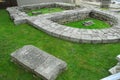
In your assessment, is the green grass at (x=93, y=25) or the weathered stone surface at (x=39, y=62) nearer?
the weathered stone surface at (x=39, y=62)

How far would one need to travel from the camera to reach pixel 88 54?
4.08 m

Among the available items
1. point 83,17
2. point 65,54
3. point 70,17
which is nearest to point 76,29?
point 65,54

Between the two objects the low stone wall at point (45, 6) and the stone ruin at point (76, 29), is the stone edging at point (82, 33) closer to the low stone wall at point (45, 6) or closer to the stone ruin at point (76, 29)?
the stone ruin at point (76, 29)

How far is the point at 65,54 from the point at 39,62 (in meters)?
1.04

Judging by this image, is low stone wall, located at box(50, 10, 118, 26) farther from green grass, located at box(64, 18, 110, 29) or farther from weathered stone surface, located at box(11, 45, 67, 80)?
weathered stone surface, located at box(11, 45, 67, 80)

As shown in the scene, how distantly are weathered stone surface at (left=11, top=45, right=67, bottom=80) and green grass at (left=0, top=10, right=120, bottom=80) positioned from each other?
0.22 m

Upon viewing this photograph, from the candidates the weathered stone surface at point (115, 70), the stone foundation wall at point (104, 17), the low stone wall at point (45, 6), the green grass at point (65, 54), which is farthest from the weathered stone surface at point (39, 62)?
the low stone wall at point (45, 6)

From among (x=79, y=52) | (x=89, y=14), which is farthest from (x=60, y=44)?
(x=89, y=14)

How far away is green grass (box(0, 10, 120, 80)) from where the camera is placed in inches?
131

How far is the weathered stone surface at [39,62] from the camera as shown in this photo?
9.95 feet

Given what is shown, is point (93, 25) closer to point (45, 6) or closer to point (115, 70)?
point (115, 70)

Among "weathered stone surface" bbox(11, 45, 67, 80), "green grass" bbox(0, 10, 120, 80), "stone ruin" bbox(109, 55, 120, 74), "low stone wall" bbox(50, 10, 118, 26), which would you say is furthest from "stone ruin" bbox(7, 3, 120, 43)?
"weathered stone surface" bbox(11, 45, 67, 80)

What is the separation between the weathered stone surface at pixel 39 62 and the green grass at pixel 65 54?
22cm

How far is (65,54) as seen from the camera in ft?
13.3
